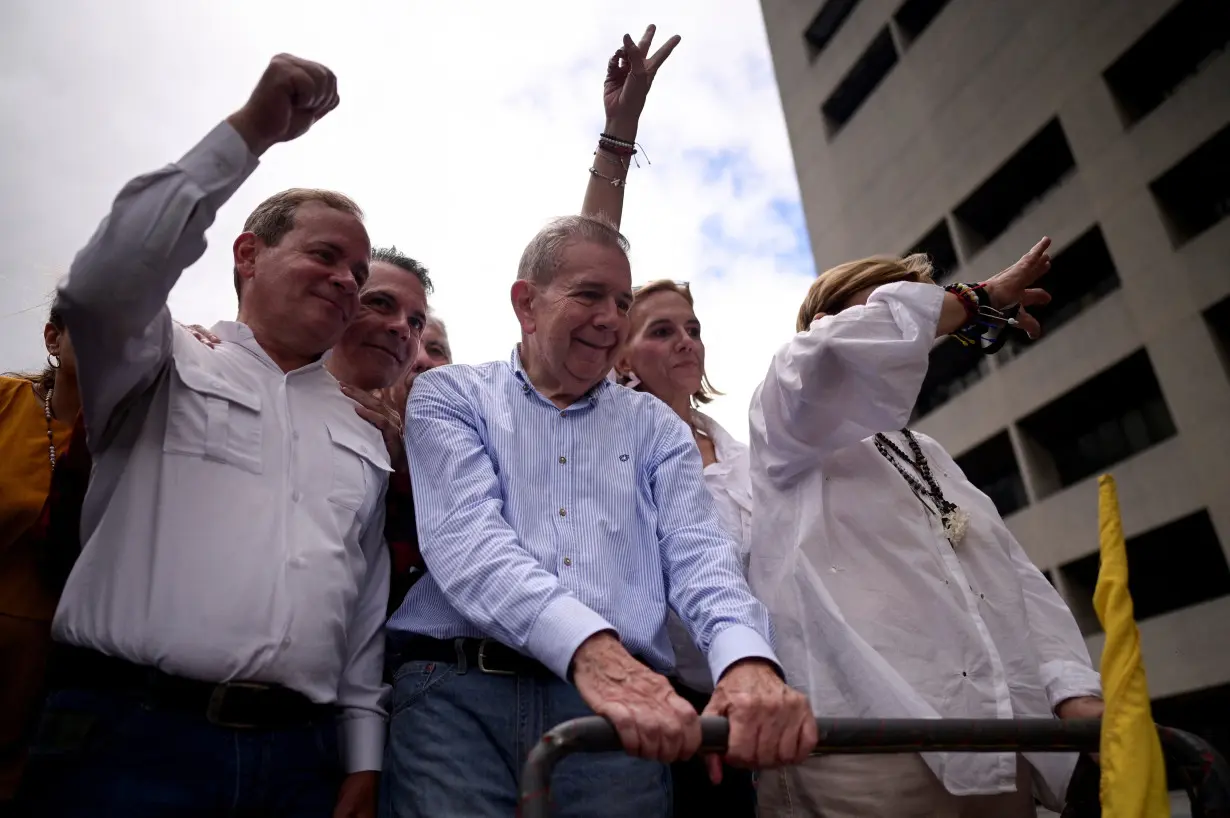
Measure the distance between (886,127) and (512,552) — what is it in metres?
23.4

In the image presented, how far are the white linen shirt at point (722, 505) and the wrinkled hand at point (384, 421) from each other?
825 mm

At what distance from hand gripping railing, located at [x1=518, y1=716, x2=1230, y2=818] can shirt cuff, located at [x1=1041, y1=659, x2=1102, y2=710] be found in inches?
19.1

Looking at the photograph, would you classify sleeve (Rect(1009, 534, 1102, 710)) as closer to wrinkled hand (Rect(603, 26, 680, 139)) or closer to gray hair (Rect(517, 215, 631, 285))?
gray hair (Rect(517, 215, 631, 285))

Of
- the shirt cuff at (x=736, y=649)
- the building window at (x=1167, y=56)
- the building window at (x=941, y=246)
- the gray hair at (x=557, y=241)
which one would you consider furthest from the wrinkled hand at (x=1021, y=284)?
the building window at (x=941, y=246)

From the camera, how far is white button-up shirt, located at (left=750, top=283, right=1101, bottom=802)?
6.74 ft

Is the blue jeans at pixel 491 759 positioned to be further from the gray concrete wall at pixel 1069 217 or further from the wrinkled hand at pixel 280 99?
the gray concrete wall at pixel 1069 217

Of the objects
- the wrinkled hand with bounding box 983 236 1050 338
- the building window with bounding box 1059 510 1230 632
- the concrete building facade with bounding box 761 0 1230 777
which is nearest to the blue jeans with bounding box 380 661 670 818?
the wrinkled hand with bounding box 983 236 1050 338

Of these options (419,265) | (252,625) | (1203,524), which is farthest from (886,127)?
(252,625)

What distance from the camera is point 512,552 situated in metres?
1.74

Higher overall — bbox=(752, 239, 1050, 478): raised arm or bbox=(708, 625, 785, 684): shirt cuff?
bbox=(752, 239, 1050, 478): raised arm

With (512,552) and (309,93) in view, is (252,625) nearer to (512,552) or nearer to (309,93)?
(512,552)

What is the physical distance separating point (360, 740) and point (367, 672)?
150 millimetres

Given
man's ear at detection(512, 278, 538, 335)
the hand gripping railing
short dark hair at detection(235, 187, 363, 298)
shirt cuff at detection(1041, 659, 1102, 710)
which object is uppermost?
short dark hair at detection(235, 187, 363, 298)

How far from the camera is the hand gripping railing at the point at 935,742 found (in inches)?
45.9
